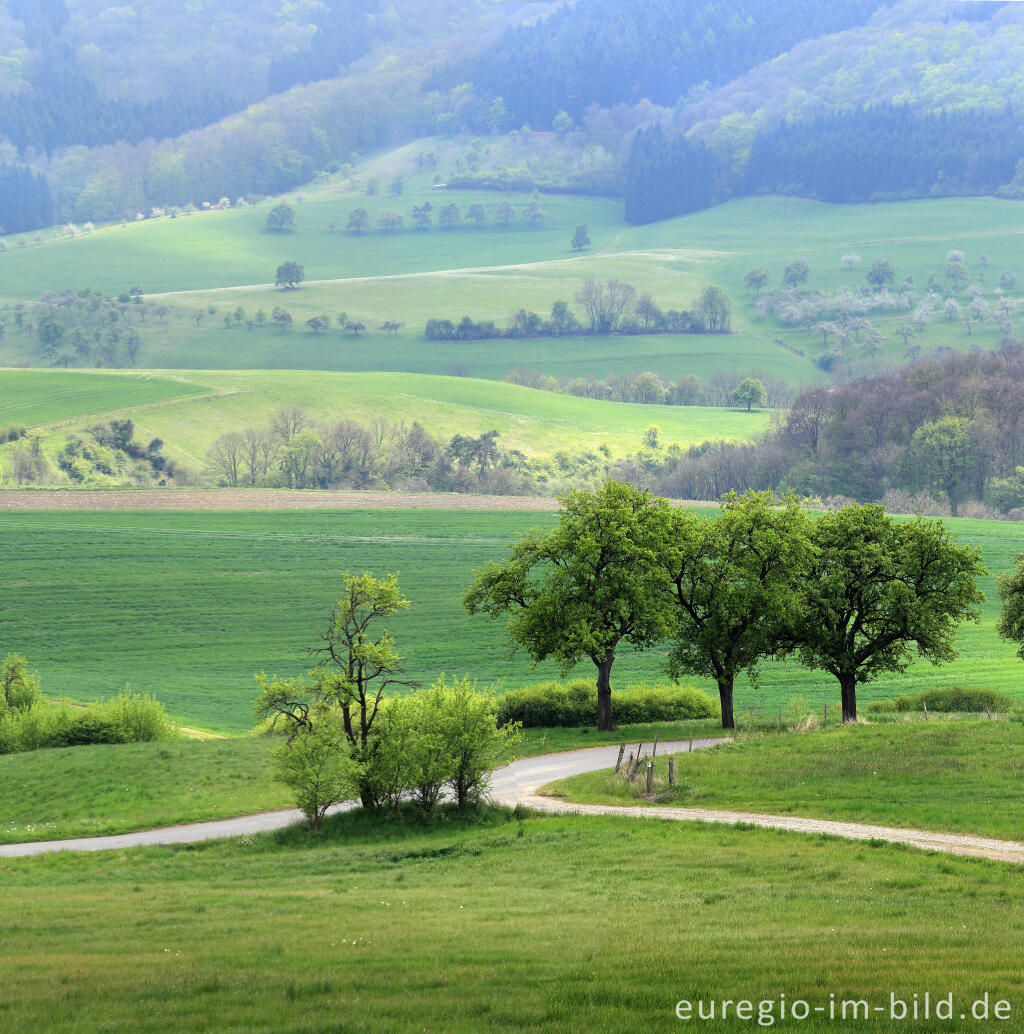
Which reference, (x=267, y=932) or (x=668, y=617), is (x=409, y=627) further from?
(x=267, y=932)

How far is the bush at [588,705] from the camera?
51281mm

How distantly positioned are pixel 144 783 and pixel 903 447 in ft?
366

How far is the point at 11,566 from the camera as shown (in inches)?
3280

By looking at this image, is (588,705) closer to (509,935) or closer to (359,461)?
(509,935)

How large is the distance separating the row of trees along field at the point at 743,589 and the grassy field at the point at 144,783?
4506 millimetres

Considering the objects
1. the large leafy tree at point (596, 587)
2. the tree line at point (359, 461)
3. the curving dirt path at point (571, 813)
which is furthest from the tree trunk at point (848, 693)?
the tree line at point (359, 461)

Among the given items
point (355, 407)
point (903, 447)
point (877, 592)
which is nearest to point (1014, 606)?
point (877, 592)

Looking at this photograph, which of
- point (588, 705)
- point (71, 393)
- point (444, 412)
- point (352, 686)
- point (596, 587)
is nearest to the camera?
point (352, 686)

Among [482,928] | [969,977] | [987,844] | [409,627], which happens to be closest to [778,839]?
[987,844]

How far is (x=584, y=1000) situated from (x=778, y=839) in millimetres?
14619

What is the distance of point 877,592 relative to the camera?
4734cm

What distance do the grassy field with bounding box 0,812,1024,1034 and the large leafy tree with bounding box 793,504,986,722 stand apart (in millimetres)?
20575

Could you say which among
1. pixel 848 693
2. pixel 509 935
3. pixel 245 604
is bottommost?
pixel 848 693

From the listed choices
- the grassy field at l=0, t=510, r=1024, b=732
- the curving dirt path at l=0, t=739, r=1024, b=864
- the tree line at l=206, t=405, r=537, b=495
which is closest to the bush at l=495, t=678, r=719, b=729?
the grassy field at l=0, t=510, r=1024, b=732
